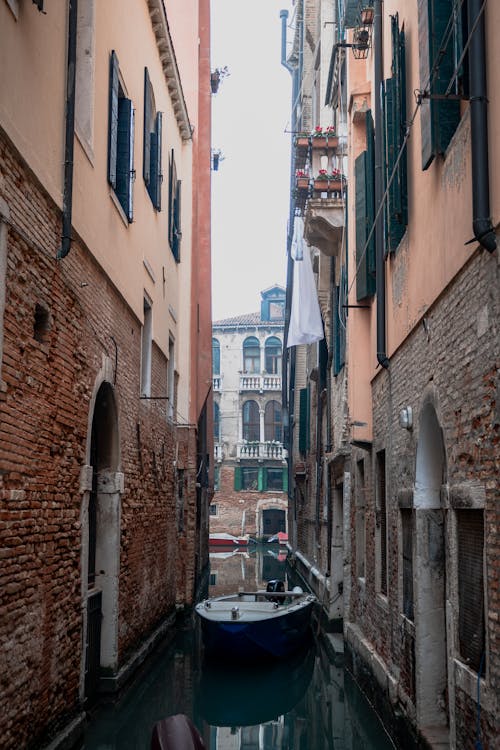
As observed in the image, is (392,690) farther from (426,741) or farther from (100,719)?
(100,719)

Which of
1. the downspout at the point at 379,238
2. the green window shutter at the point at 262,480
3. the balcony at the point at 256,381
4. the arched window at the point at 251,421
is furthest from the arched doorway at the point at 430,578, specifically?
the balcony at the point at 256,381

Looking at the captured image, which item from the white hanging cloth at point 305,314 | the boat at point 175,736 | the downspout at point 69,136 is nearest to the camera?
the boat at point 175,736

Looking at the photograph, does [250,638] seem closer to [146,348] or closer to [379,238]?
[146,348]

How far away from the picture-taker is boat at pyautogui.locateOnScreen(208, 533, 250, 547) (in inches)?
1537

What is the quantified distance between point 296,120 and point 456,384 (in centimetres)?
2187

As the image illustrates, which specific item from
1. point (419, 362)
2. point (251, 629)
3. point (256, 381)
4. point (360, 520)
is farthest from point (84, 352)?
point (256, 381)

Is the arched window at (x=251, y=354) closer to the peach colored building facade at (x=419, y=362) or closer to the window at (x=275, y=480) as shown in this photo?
the window at (x=275, y=480)

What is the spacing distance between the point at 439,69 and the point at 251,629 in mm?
8425

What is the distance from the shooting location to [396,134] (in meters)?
8.11

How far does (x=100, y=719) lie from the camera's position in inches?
342

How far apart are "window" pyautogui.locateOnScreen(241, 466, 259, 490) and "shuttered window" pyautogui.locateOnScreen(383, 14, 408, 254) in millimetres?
34271

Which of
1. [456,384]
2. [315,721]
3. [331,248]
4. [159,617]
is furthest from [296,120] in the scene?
[456,384]

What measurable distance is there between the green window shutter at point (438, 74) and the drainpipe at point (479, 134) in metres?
0.87

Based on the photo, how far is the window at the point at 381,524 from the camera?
9812 mm
